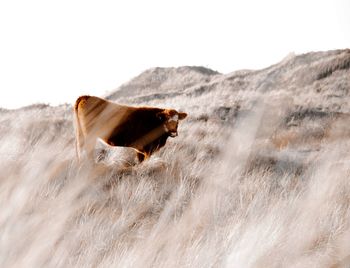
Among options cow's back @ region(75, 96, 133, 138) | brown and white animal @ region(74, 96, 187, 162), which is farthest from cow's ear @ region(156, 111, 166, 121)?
cow's back @ region(75, 96, 133, 138)

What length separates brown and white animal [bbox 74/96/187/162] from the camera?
15.8 feet

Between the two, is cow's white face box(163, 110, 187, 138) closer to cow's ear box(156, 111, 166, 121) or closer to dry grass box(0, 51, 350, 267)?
cow's ear box(156, 111, 166, 121)

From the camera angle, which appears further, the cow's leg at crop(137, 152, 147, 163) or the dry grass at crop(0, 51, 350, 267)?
the cow's leg at crop(137, 152, 147, 163)

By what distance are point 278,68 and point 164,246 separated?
27.6 m

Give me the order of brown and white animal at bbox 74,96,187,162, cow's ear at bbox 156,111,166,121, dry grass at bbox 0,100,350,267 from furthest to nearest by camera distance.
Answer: cow's ear at bbox 156,111,166,121 < brown and white animal at bbox 74,96,187,162 < dry grass at bbox 0,100,350,267

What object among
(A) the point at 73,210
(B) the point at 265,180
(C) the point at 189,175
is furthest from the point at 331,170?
(A) the point at 73,210

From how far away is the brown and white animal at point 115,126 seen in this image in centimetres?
483

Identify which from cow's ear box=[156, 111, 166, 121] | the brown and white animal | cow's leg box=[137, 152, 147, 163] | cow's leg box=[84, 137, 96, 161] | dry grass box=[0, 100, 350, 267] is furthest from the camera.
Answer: cow's ear box=[156, 111, 166, 121]

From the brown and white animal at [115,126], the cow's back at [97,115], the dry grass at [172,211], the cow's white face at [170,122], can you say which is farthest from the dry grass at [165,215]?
the cow's white face at [170,122]

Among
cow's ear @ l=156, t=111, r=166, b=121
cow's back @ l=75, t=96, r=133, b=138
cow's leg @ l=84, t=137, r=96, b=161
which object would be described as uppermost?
cow's back @ l=75, t=96, r=133, b=138

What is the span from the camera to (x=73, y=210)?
2.70 metres

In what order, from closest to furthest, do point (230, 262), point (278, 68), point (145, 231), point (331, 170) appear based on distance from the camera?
point (230, 262)
point (145, 231)
point (331, 170)
point (278, 68)

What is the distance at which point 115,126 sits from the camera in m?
4.89

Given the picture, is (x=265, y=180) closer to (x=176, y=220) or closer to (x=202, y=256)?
(x=176, y=220)
